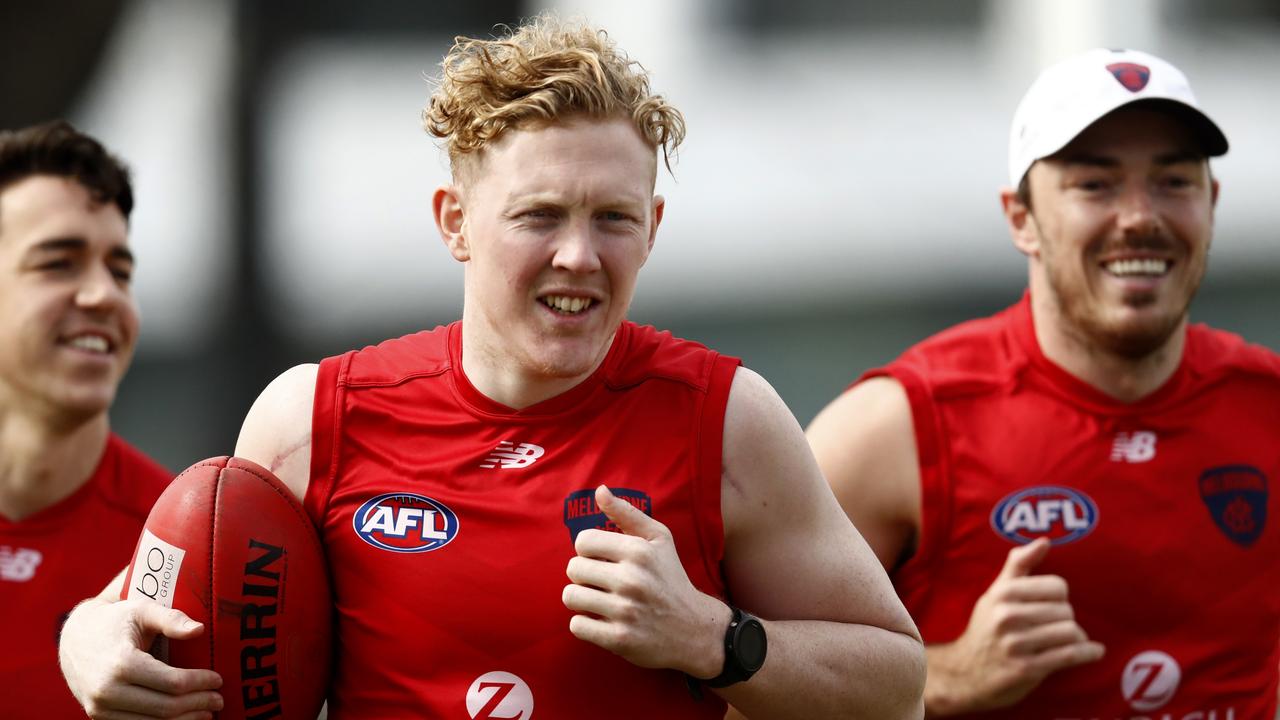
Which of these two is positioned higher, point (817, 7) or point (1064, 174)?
point (817, 7)

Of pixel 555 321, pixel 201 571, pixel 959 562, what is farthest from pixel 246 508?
pixel 959 562

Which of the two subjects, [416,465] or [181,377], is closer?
[416,465]

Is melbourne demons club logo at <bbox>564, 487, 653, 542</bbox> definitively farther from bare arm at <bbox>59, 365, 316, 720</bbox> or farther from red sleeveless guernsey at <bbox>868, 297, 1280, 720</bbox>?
red sleeveless guernsey at <bbox>868, 297, 1280, 720</bbox>

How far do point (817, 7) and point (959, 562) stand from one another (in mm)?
9238

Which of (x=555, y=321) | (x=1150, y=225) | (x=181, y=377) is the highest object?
(x=1150, y=225)

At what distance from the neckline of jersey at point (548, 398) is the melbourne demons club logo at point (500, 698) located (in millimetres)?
535

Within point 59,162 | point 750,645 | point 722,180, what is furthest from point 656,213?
point 722,180

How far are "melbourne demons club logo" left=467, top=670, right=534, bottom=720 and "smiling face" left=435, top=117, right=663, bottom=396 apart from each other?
60 cm

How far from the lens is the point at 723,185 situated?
12672mm

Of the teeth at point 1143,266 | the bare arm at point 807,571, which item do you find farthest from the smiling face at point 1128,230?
the bare arm at point 807,571

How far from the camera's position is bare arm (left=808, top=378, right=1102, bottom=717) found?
401 centimetres

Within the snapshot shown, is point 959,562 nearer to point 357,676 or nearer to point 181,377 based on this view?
point 357,676

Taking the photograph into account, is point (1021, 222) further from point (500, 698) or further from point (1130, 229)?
point (500, 698)

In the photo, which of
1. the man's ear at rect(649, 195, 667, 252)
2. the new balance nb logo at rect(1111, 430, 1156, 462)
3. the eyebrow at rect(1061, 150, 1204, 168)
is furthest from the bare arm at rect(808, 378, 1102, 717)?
the man's ear at rect(649, 195, 667, 252)
